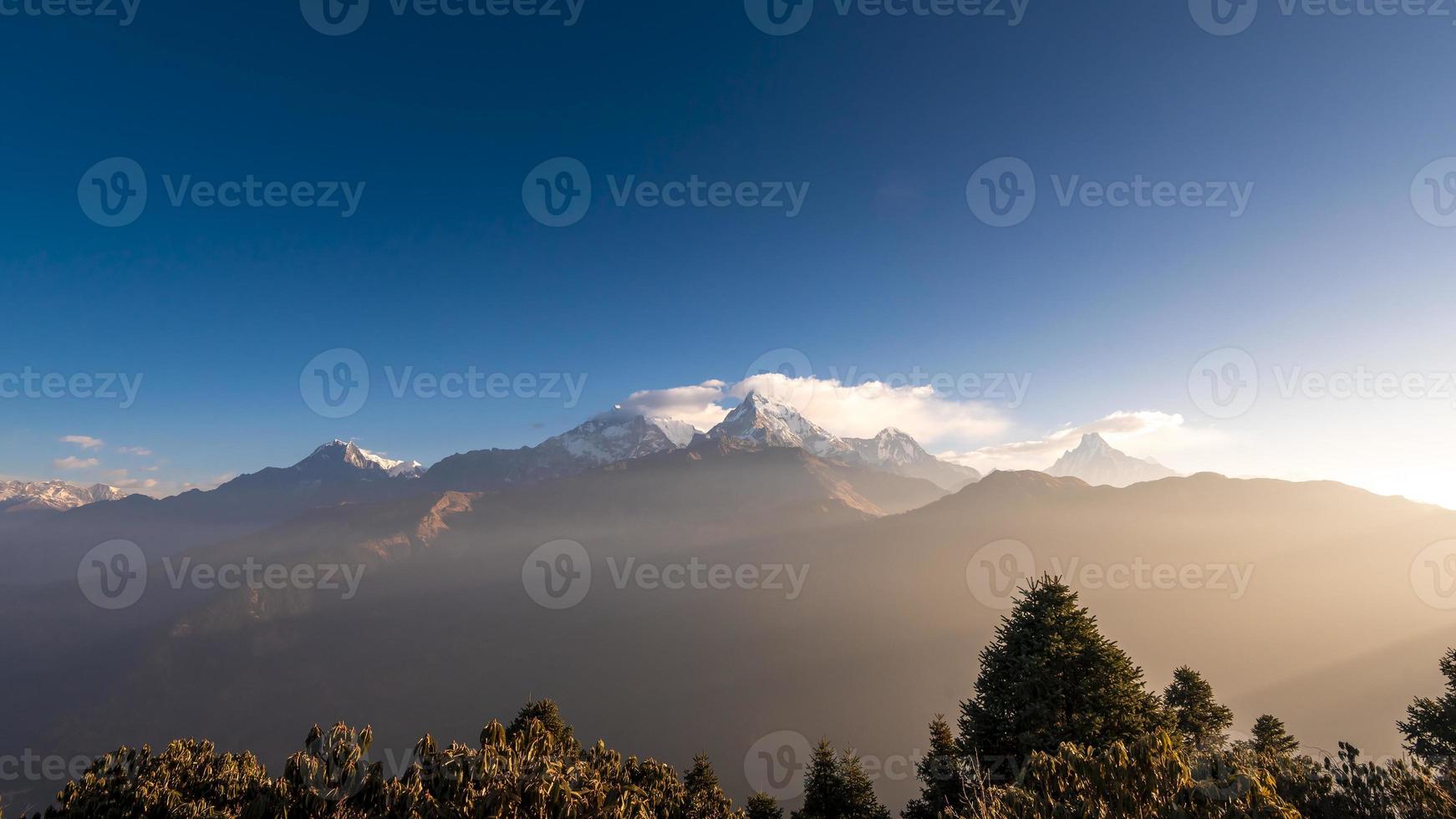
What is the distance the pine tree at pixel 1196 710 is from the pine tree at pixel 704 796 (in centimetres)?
2304

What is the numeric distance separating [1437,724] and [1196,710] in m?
10.5

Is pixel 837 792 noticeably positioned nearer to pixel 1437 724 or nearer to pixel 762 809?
pixel 762 809

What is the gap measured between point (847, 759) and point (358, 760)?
27.9 metres

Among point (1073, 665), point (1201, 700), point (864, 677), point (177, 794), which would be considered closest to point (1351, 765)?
point (1073, 665)

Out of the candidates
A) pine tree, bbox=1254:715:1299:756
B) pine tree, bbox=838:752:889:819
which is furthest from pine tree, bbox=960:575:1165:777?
pine tree, bbox=1254:715:1299:756

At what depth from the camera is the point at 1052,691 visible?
1945cm

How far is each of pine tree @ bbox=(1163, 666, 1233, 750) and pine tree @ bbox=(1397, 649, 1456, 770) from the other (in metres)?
6.74

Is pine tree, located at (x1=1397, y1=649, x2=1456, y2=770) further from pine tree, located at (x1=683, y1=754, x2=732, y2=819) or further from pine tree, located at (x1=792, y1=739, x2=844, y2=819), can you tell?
pine tree, located at (x1=683, y1=754, x2=732, y2=819)

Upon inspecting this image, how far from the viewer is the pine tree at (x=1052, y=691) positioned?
1859 cm

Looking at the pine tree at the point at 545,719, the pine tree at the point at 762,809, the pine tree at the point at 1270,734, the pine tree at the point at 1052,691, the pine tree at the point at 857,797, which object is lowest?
the pine tree at the point at 762,809

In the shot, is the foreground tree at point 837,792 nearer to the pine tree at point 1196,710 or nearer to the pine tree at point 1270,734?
the pine tree at point 1196,710

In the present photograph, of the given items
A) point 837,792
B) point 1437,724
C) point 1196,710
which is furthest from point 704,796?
point 1437,724

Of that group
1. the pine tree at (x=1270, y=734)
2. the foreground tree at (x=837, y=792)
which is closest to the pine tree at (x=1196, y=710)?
the pine tree at (x=1270, y=734)

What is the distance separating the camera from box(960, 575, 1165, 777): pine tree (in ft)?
61.0
